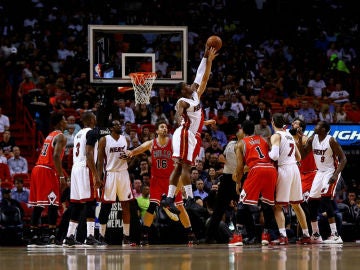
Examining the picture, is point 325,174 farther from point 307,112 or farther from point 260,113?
point 307,112

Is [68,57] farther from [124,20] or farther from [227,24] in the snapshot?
[227,24]

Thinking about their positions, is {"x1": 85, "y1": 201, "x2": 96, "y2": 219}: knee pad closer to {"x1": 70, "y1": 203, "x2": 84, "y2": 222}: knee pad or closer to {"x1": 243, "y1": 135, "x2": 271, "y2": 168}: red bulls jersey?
{"x1": 70, "y1": 203, "x2": 84, "y2": 222}: knee pad

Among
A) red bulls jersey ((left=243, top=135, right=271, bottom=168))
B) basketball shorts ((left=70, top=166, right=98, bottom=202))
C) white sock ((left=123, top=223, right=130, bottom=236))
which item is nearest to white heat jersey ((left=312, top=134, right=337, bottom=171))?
red bulls jersey ((left=243, top=135, right=271, bottom=168))

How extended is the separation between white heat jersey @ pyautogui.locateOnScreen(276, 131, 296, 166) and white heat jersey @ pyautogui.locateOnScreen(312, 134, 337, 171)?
0.93 metres

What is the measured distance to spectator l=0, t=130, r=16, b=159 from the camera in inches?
763

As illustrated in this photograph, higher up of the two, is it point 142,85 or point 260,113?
point 142,85

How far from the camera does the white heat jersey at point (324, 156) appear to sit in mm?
14578

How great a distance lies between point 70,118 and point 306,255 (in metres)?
10.3

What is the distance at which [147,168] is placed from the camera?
1784 cm

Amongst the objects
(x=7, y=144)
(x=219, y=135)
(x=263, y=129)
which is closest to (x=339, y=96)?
(x=219, y=135)

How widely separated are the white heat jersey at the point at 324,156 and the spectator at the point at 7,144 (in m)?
7.66

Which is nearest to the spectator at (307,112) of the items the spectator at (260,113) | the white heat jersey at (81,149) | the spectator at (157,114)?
the spectator at (260,113)

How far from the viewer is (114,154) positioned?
47.1 ft

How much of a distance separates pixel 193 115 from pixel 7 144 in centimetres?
750
